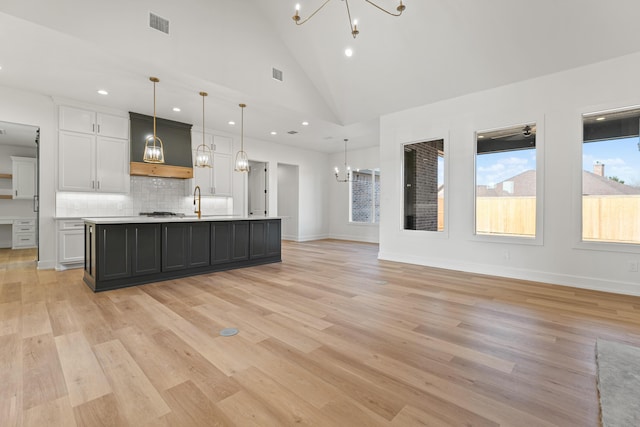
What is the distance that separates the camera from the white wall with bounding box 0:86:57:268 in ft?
16.0

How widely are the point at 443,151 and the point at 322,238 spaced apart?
221 inches

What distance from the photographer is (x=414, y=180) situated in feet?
19.4

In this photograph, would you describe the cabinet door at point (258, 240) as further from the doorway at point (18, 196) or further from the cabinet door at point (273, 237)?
the doorway at point (18, 196)

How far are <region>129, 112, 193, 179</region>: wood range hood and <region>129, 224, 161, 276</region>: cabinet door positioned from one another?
2177mm

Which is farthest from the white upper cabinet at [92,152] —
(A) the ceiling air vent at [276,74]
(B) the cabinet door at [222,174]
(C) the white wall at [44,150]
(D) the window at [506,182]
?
(D) the window at [506,182]

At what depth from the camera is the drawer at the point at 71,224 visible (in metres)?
5.12

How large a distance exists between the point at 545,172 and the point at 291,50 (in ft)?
15.2

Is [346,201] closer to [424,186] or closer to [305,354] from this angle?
[424,186]

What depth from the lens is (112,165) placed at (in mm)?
5652

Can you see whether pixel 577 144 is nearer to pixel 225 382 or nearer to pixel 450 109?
pixel 450 109

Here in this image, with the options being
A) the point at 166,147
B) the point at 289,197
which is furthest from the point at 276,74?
the point at 289,197

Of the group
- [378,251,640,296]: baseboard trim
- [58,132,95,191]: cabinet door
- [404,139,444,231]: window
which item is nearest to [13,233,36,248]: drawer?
[58,132,95,191]: cabinet door

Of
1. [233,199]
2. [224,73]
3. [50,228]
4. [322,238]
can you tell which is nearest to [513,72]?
[224,73]

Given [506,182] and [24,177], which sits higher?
[24,177]
